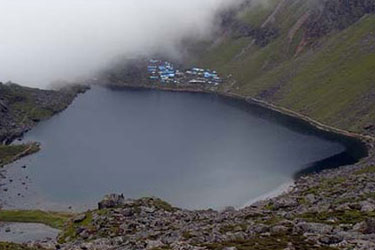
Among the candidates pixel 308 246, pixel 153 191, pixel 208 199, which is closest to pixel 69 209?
pixel 153 191

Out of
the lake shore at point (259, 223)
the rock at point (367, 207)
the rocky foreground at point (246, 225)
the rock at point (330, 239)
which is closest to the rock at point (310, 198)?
the lake shore at point (259, 223)

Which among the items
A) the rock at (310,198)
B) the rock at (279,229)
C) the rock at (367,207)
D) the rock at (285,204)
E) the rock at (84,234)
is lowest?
the rock at (279,229)

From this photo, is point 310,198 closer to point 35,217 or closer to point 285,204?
point 285,204

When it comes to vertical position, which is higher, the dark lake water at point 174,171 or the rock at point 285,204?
the dark lake water at point 174,171

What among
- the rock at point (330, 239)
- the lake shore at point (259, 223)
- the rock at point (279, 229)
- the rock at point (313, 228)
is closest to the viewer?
the rock at point (330, 239)

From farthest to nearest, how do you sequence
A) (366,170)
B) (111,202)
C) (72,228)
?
(366,170)
(111,202)
(72,228)

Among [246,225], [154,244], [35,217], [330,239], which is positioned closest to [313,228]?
[330,239]

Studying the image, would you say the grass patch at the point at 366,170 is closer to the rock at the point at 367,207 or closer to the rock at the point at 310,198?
the rock at the point at 310,198

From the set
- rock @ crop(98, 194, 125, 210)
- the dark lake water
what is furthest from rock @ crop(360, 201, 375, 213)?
the dark lake water

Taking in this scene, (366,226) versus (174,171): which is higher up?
(174,171)
